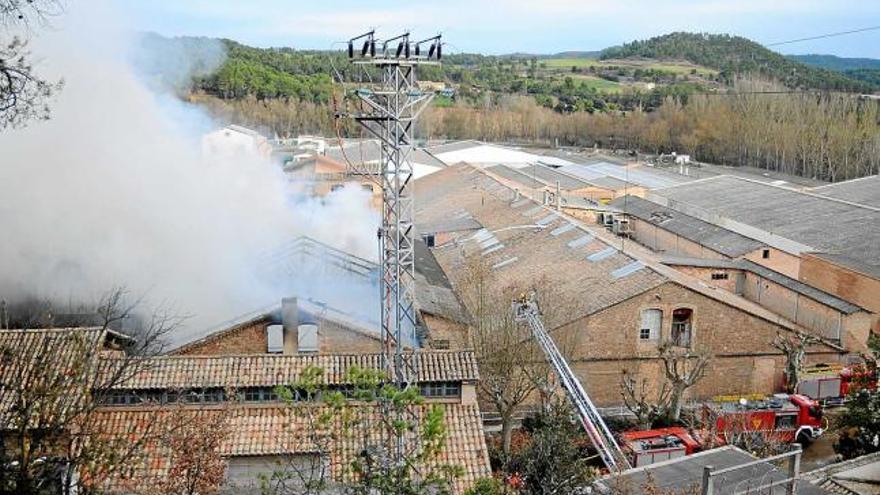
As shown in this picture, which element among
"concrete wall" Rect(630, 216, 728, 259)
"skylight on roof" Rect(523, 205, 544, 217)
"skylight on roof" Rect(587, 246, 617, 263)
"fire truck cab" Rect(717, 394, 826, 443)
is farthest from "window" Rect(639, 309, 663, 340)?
"skylight on roof" Rect(523, 205, 544, 217)

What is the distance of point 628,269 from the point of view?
2072cm

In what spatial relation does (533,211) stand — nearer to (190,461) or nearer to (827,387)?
(827,387)

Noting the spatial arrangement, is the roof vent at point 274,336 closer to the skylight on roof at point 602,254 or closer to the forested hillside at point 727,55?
the skylight on roof at point 602,254

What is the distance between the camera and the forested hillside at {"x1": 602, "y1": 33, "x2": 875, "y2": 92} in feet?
368

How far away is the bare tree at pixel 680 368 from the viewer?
667 inches

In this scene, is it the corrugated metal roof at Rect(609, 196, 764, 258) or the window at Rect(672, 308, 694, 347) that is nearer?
the window at Rect(672, 308, 694, 347)

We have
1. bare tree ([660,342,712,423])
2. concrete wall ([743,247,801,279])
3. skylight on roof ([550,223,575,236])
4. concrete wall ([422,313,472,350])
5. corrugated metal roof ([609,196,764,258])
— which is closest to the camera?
bare tree ([660,342,712,423])

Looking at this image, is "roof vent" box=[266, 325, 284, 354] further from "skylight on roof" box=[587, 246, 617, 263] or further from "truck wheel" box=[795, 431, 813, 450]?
"truck wheel" box=[795, 431, 813, 450]

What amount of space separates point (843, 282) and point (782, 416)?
9529mm

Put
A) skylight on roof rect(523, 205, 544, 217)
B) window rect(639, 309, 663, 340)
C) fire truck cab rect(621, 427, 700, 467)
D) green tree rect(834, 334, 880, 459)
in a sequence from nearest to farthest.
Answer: green tree rect(834, 334, 880, 459) < fire truck cab rect(621, 427, 700, 467) < window rect(639, 309, 663, 340) < skylight on roof rect(523, 205, 544, 217)

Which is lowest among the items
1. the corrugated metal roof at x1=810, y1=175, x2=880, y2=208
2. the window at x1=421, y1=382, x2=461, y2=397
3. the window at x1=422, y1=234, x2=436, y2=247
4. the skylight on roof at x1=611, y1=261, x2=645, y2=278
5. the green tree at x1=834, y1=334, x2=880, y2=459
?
the green tree at x1=834, y1=334, x2=880, y2=459

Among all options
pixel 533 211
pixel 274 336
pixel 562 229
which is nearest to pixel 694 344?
pixel 562 229

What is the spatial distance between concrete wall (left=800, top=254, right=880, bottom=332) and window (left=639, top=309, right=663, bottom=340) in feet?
24.9

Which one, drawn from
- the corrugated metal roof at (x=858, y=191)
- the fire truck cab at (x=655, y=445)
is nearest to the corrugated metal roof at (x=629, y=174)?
the corrugated metal roof at (x=858, y=191)
